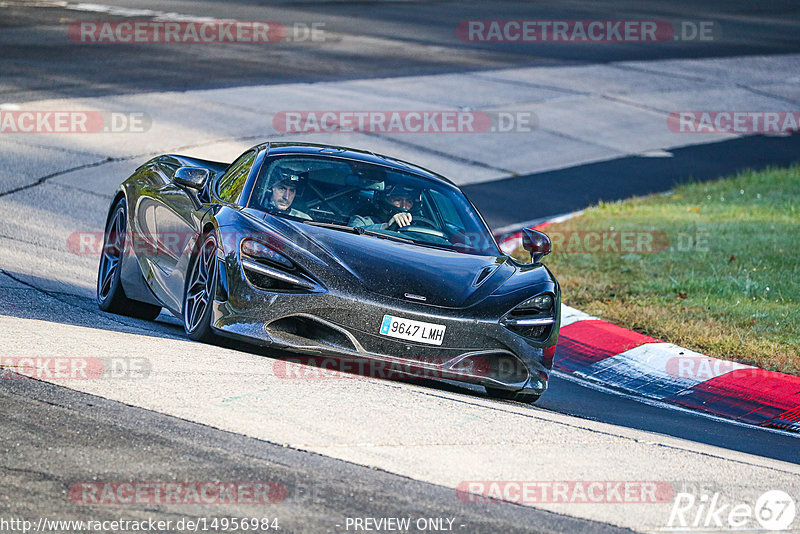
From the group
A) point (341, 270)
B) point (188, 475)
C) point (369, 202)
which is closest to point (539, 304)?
point (341, 270)

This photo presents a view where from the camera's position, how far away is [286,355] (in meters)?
7.35

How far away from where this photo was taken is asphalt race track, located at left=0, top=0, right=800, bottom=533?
16.3 feet

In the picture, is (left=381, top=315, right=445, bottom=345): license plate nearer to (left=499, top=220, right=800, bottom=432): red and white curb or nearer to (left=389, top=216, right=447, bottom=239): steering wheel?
(left=389, top=216, right=447, bottom=239): steering wheel

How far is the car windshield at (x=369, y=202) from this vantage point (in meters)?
7.79

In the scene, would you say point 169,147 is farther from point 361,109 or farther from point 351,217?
point 351,217

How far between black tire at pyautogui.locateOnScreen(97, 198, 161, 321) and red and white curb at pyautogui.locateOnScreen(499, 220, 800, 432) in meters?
3.03

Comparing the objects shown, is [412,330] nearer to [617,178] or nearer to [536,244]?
[536,244]

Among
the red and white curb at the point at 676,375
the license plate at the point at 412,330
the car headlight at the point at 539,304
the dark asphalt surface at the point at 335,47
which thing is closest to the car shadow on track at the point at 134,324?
the license plate at the point at 412,330

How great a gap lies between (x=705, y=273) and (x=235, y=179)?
5.15m

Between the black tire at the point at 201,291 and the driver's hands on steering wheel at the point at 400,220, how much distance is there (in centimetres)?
121

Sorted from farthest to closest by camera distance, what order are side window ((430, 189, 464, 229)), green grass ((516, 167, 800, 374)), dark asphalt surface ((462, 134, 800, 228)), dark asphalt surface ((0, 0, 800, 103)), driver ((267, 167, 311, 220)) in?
dark asphalt surface ((0, 0, 800, 103))
dark asphalt surface ((462, 134, 800, 228))
green grass ((516, 167, 800, 374))
side window ((430, 189, 464, 229))
driver ((267, 167, 311, 220))

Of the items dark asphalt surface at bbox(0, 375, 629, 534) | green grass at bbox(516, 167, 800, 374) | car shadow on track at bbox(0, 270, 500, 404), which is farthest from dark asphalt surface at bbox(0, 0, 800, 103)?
dark asphalt surface at bbox(0, 375, 629, 534)

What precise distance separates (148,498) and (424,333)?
2519 millimetres

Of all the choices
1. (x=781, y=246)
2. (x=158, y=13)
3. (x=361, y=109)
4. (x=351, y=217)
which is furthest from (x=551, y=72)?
(x=351, y=217)
